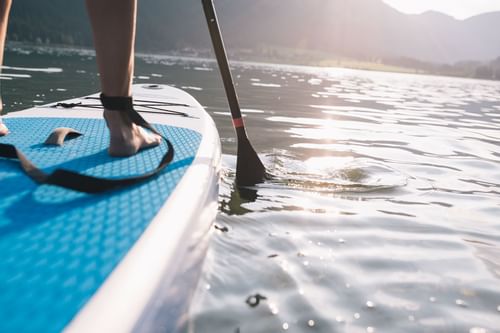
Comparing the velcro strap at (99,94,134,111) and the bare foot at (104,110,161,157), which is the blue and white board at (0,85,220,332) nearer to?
the bare foot at (104,110,161,157)

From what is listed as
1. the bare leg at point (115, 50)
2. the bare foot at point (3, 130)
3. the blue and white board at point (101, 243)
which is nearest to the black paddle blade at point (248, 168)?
the blue and white board at point (101, 243)

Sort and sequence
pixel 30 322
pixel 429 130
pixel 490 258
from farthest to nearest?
pixel 429 130
pixel 490 258
pixel 30 322

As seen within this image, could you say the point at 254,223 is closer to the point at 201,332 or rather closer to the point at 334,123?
the point at 201,332

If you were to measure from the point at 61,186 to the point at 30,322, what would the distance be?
1.00 m

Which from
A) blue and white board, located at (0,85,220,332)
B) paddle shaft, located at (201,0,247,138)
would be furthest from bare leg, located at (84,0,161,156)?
paddle shaft, located at (201,0,247,138)

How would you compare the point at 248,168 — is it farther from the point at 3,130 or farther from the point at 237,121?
the point at 3,130

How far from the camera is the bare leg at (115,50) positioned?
2170mm

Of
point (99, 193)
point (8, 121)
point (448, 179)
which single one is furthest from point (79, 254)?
point (448, 179)

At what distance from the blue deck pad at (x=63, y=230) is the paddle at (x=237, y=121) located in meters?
1.34

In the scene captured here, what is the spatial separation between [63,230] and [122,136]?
3.57 feet

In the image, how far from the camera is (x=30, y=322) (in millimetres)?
959

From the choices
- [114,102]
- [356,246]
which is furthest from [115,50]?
[356,246]

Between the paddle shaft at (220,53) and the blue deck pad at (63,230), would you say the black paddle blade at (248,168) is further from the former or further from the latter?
the blue deck pad at (63,230)

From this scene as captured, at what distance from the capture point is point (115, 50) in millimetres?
2234
